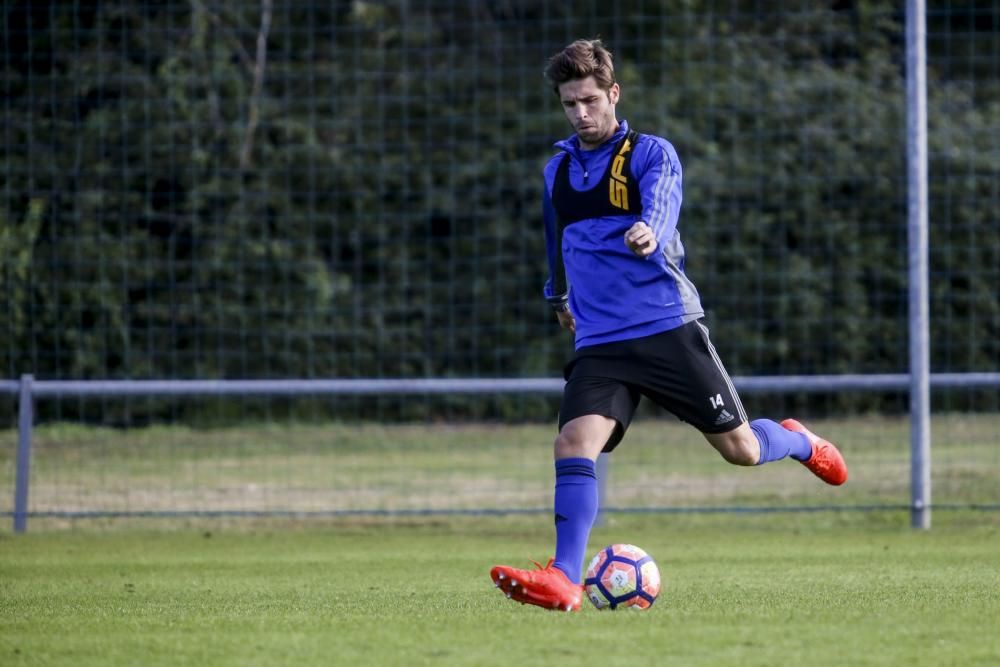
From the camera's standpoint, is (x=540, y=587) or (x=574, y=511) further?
(x=574, y=511)

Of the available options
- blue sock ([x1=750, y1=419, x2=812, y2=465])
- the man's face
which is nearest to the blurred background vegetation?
blue sock ([x1=750, y1=419, x2=812, y2=465])

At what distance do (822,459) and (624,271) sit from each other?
1451 millimetres

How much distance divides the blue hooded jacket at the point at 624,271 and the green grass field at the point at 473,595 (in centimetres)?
100

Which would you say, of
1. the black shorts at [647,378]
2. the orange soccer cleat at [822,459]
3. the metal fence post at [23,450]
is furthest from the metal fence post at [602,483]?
the black shorts at [647,378]

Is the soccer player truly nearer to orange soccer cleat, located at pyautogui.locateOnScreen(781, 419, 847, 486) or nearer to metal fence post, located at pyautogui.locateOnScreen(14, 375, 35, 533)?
orange soccer cleat, located at pyautogui.locateOnScreen(781, 419, 847, 486)

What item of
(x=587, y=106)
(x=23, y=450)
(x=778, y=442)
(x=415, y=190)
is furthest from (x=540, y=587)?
(x=415, y=190)

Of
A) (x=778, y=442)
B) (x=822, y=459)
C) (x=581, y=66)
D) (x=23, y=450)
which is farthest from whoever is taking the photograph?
(x=23, y=450)

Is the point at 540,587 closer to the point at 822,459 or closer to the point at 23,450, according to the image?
the point at 822,459

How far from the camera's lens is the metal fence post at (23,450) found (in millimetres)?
10102

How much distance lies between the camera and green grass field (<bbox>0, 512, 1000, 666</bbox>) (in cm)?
438

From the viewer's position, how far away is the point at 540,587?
5176mm

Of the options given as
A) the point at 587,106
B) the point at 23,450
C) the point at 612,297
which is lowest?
the point at 23,450

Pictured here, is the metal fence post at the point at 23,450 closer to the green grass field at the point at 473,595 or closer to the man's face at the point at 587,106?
the green grass field at the point at 473,595

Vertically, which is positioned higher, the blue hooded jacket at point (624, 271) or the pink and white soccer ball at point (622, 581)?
the blue hooded jacket at point (624, 271)
